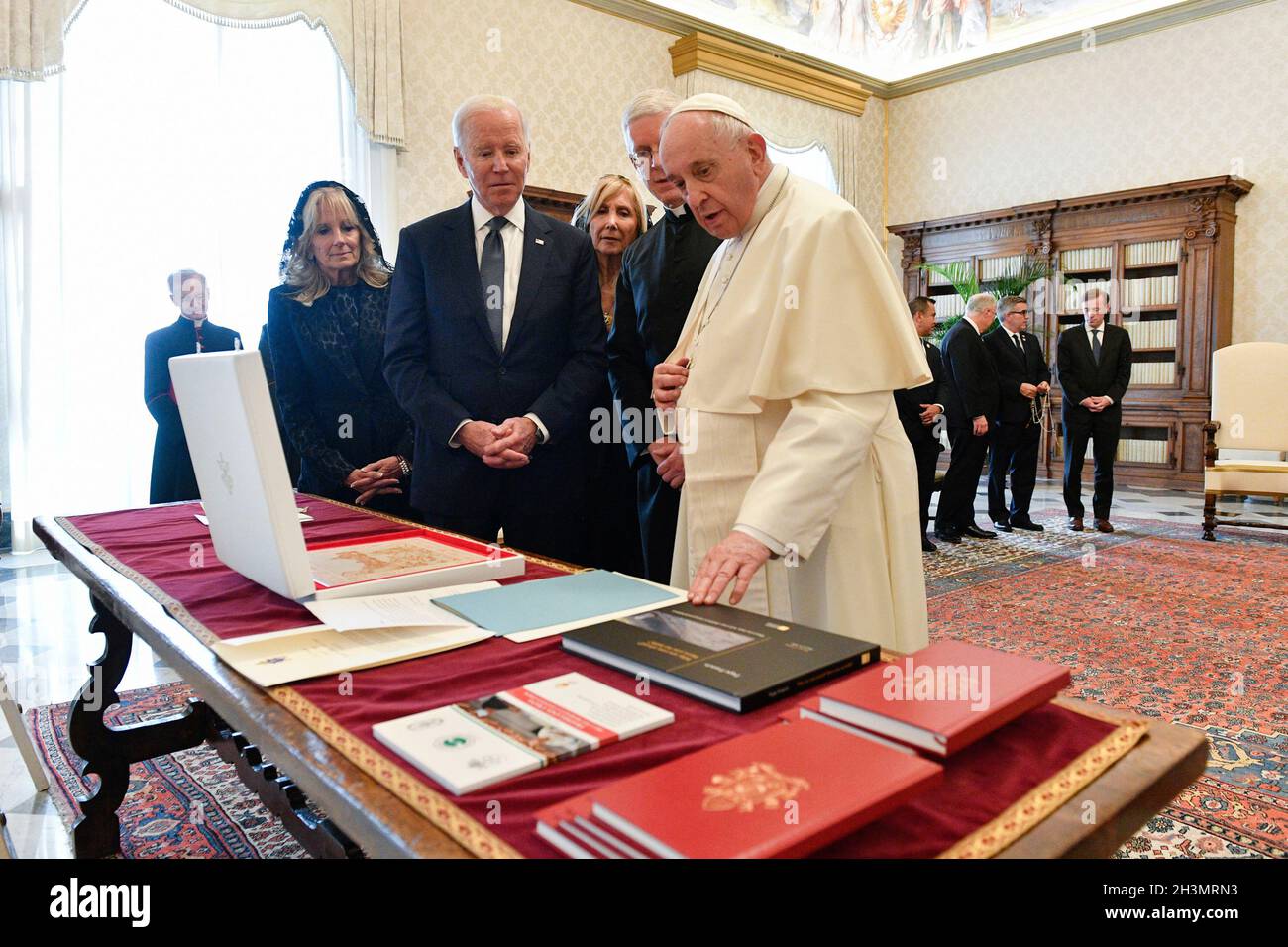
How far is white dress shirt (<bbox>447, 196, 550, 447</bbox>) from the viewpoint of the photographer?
8.71ft

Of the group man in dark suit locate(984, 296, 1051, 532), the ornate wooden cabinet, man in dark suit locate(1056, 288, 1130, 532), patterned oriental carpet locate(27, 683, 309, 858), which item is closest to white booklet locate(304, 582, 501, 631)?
patterned oriental carpet locate(27, 683, 309, 858)

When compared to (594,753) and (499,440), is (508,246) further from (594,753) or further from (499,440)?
(594,753)

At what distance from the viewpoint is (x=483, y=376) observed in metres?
2.61

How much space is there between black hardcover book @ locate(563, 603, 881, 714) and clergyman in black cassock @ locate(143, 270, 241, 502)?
375cm

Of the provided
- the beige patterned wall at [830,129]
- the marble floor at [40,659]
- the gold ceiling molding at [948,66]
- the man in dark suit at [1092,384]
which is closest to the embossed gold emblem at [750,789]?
the marble floor at [40,659]

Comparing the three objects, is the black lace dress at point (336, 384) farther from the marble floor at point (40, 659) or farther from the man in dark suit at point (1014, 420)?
the man in dark suit at point (1014, 420)

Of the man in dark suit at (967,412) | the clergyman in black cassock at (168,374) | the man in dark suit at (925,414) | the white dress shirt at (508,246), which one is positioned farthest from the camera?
the man in dark suit at (967,412)

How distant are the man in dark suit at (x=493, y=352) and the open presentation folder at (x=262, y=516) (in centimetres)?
64

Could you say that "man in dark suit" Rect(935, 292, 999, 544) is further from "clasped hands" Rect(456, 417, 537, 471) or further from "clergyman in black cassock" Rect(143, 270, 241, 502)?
"clasped hands" Rect(456, 417, 537, 471)

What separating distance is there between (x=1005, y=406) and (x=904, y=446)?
670cm

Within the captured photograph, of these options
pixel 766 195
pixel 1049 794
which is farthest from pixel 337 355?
pixel 1049 794

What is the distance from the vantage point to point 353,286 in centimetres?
311

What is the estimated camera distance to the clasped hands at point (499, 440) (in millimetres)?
2432
